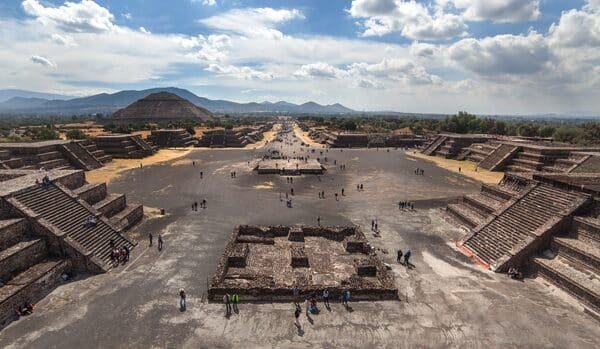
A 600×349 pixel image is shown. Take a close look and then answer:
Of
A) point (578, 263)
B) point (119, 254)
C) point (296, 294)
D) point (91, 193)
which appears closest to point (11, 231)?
point (119, 254)

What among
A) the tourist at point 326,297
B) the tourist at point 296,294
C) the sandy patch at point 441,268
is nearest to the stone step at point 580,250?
the sandy patch at point 441,268

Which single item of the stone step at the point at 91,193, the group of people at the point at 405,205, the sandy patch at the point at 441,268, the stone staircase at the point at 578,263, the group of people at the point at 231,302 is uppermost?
the stone step at the point at 91,193

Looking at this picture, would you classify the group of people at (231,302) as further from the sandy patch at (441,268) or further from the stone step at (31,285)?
the sandy patch at (441,268)

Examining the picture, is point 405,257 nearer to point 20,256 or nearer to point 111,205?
point 20,256

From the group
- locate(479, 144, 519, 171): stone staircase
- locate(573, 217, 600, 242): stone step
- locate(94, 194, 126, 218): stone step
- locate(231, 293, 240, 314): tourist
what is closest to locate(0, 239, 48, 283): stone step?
locate(94, 194, 126, 218): stone step

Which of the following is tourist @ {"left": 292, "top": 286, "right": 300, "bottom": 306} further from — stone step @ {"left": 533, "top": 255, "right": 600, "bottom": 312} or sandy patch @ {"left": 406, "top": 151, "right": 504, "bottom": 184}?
sandy patch @ {"left": 406, "top": 151, "right": 504, "bottom": 184}

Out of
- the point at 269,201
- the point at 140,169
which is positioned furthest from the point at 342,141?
the point at 269,201

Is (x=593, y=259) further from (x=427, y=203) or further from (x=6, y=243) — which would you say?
(x=6, y=243)
